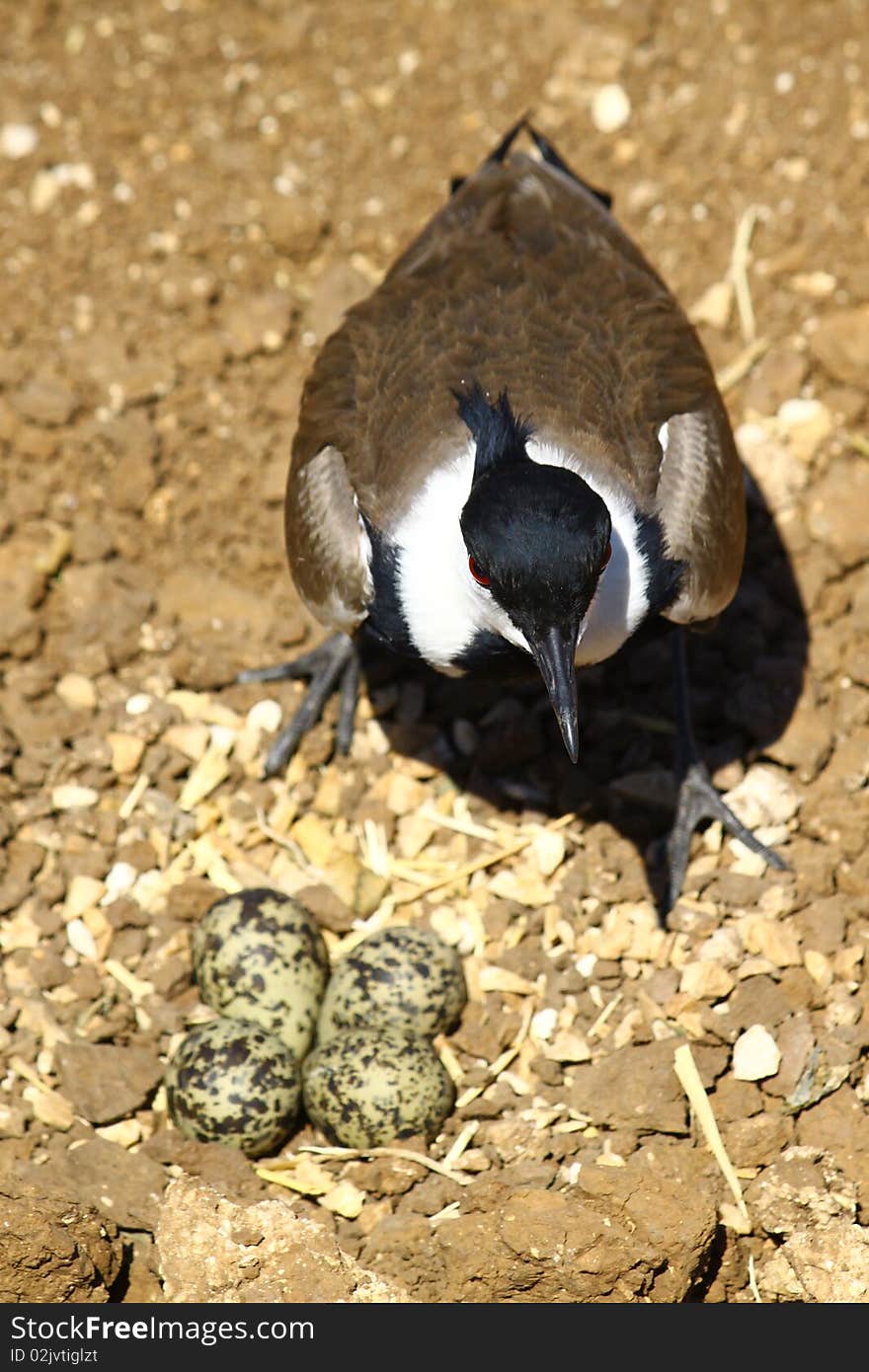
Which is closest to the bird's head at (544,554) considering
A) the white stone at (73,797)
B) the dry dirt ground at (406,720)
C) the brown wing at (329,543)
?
the brown wing at (329,543)

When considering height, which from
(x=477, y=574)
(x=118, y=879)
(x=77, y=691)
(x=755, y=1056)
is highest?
(x=477, y=574)

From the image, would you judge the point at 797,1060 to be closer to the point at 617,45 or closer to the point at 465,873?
the point at 465,873

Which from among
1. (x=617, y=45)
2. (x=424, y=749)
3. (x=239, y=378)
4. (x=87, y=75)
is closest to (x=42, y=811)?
(x=424, y=749)

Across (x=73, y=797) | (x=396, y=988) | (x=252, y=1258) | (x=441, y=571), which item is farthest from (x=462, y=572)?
(x=252, y=1258)

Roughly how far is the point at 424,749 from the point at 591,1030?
4.15 ft

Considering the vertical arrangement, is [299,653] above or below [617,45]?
below

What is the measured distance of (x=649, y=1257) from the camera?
4012 millimetres

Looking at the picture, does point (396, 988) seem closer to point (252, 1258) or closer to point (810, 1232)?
point (252, 1258)

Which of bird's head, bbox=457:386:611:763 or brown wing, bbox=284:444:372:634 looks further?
brown wing, bbox=284:444:372:634

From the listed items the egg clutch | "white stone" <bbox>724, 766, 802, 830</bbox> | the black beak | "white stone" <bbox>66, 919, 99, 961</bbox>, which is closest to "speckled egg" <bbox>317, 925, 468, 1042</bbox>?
the egg clutch

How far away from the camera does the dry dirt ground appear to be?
4.30 metres

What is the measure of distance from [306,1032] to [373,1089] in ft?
1.31

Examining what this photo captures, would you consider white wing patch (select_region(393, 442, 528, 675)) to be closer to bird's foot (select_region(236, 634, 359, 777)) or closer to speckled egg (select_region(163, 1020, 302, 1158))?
bird's foot (select_region(236, 634, 359, 777))

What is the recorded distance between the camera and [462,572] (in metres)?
4.27
